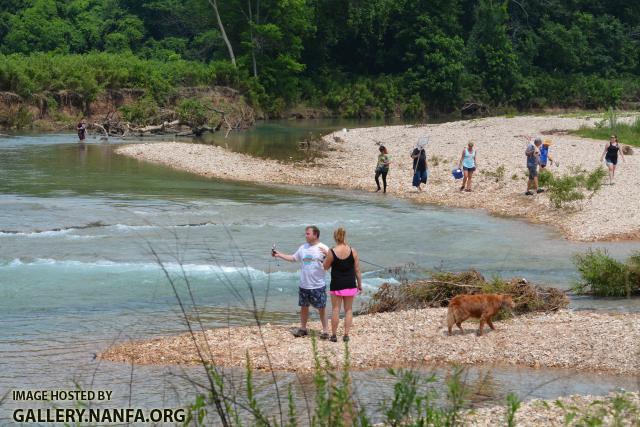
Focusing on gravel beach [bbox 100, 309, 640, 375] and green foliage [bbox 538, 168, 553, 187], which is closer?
gravel beach [bbox 100, 309, 640, 375]

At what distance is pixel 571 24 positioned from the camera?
8138 cm

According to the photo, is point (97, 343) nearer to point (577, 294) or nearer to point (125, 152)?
point (577, 294)

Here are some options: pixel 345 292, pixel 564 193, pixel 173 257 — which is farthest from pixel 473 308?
pixel 564 193

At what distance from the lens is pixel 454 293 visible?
15750mm

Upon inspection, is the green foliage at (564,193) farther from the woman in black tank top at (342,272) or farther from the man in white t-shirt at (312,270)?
the man in white t-shirt at (312,270)

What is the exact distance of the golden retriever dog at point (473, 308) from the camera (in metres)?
13.4

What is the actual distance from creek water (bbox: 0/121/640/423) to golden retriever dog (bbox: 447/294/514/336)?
4.74 ft

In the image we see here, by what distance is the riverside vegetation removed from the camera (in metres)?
72.2

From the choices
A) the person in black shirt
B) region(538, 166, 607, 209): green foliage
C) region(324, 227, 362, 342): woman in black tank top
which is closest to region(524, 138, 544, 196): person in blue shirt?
region(538, 166, 607, 209): green foliage

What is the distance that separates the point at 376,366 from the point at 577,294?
5.94 metres

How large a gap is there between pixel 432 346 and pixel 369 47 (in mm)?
69185

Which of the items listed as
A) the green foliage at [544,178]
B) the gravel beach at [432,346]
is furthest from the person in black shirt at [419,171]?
the gravel beach at [432,346]

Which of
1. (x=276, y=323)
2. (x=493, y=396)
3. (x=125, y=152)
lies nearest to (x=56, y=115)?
(x=125, y=152)

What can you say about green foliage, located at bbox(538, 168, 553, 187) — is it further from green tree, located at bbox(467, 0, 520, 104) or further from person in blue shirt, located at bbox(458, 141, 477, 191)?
green tree, located at bbox(467, 0, 520, 104)
